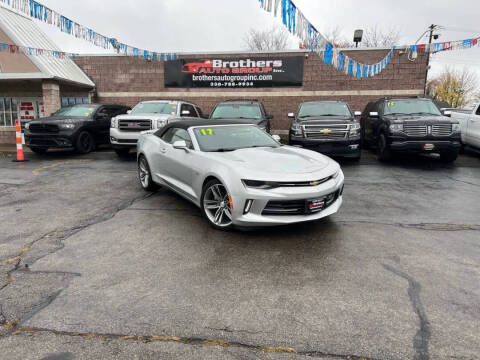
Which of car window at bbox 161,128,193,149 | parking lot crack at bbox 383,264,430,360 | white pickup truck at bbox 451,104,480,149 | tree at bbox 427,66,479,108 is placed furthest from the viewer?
tree at bbox 427,66,479,108

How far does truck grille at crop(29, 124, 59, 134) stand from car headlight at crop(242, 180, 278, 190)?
30.5 feet

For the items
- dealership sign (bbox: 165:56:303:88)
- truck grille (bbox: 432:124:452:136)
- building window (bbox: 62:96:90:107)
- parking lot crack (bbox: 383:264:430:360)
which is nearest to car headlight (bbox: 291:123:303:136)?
truck grille (bbox: 432:124:452:136)

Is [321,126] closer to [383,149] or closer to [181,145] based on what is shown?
[383,149]

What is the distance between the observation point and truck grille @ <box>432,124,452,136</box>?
912 centimetres

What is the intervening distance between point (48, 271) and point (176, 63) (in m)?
15.2

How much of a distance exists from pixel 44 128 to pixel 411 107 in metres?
11.4

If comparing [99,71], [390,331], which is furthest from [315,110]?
[99,71]

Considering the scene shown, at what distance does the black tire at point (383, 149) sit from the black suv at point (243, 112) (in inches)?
132

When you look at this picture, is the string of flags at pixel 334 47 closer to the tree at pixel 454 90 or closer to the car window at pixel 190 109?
the car window at pixel 190 109

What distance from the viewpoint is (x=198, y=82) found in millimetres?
17188

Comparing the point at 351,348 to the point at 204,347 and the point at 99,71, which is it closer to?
the point at 204,347

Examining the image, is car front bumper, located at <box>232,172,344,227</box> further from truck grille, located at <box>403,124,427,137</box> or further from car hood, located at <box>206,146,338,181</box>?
truck grille, located at <box>403,124,427,137</box>

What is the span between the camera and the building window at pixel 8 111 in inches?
647

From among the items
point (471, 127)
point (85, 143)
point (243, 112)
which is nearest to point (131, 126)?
point (85, 143)
